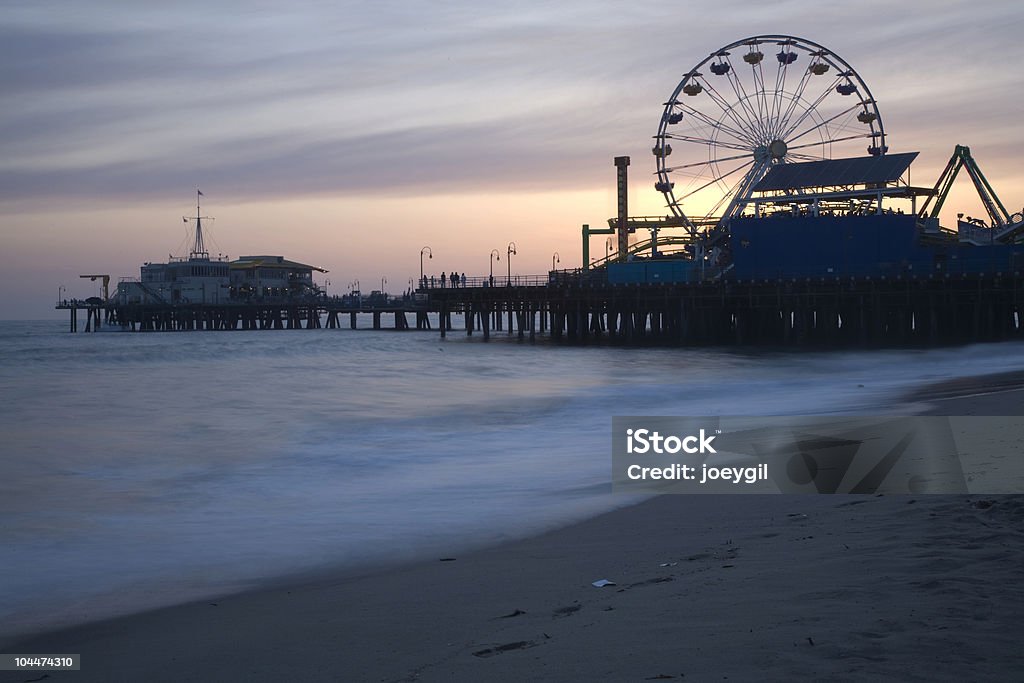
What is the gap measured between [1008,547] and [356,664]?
3597mm

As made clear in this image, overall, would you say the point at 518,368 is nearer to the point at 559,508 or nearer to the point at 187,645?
the point at 559,508

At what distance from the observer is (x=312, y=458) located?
1429 cm

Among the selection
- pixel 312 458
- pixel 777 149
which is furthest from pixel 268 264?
pixel 312 458

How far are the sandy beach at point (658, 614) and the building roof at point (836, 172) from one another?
46.8m

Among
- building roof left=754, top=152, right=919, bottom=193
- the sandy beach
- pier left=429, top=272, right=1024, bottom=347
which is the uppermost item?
building roof left=754, top=152, right=919, bottom=193

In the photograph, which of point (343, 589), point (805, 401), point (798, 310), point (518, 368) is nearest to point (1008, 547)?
point (343, 589)

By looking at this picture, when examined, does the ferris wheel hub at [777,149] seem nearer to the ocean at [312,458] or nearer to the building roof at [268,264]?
the ocean at [312,458]

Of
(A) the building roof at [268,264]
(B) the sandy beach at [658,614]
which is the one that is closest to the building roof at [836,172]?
(B) the sandy beach at [658,614]

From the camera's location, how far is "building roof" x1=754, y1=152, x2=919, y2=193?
50.3 metres

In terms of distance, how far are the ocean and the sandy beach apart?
1033 millimetres

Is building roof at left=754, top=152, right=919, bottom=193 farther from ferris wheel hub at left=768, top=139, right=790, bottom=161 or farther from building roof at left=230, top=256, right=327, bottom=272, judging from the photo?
building roof at left=230, top=256, right=327, bottom=272

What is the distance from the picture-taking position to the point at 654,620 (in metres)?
4.71

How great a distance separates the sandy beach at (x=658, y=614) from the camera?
4.07m

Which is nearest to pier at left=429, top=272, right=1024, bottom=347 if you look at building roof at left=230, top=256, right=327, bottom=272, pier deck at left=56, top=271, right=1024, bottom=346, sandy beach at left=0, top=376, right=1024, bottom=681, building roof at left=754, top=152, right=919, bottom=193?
pier deck at left=56, top=271, right=1024, bottom=346
